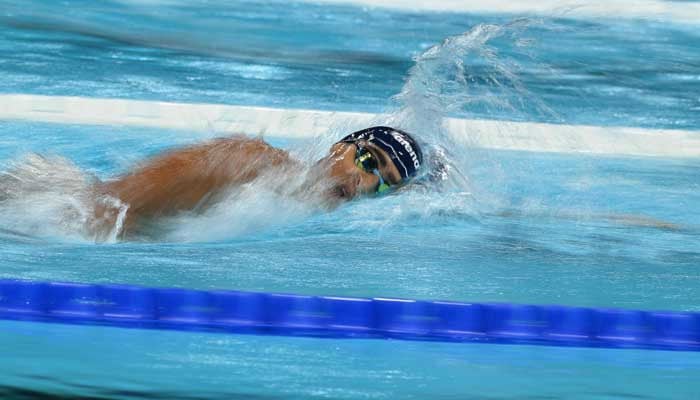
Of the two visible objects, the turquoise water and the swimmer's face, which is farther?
the turquoise water

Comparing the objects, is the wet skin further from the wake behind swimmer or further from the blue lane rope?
the blue lane rope

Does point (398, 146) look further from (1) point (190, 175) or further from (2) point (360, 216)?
(1) point (190, 175)

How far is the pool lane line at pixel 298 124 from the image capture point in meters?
4.68

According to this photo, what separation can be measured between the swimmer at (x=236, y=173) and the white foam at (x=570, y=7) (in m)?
3.59

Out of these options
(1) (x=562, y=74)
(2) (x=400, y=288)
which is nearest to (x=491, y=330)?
(2) (x=400, y=288)

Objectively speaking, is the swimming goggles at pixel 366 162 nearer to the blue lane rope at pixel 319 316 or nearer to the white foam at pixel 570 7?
the blue lane rope at pixel 319 316

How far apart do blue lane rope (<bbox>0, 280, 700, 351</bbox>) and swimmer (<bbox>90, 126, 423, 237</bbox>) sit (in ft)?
1.82

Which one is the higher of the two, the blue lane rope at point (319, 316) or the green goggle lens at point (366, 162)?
the green goggle lens at point (366, 162)

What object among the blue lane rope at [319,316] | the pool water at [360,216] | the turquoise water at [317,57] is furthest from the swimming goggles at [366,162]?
the turquoise water at [317,57]

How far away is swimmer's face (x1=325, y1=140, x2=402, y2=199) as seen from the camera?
2902 mm

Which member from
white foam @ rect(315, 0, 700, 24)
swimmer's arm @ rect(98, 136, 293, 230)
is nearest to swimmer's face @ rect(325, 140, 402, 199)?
swimmer's arm @ rect(98, 136, 293, 230)

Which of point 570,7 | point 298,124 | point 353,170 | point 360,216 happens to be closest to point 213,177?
point 353,170

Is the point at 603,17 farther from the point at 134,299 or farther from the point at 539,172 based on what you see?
the point at 134,299

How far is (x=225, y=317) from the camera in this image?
2.11 meters
